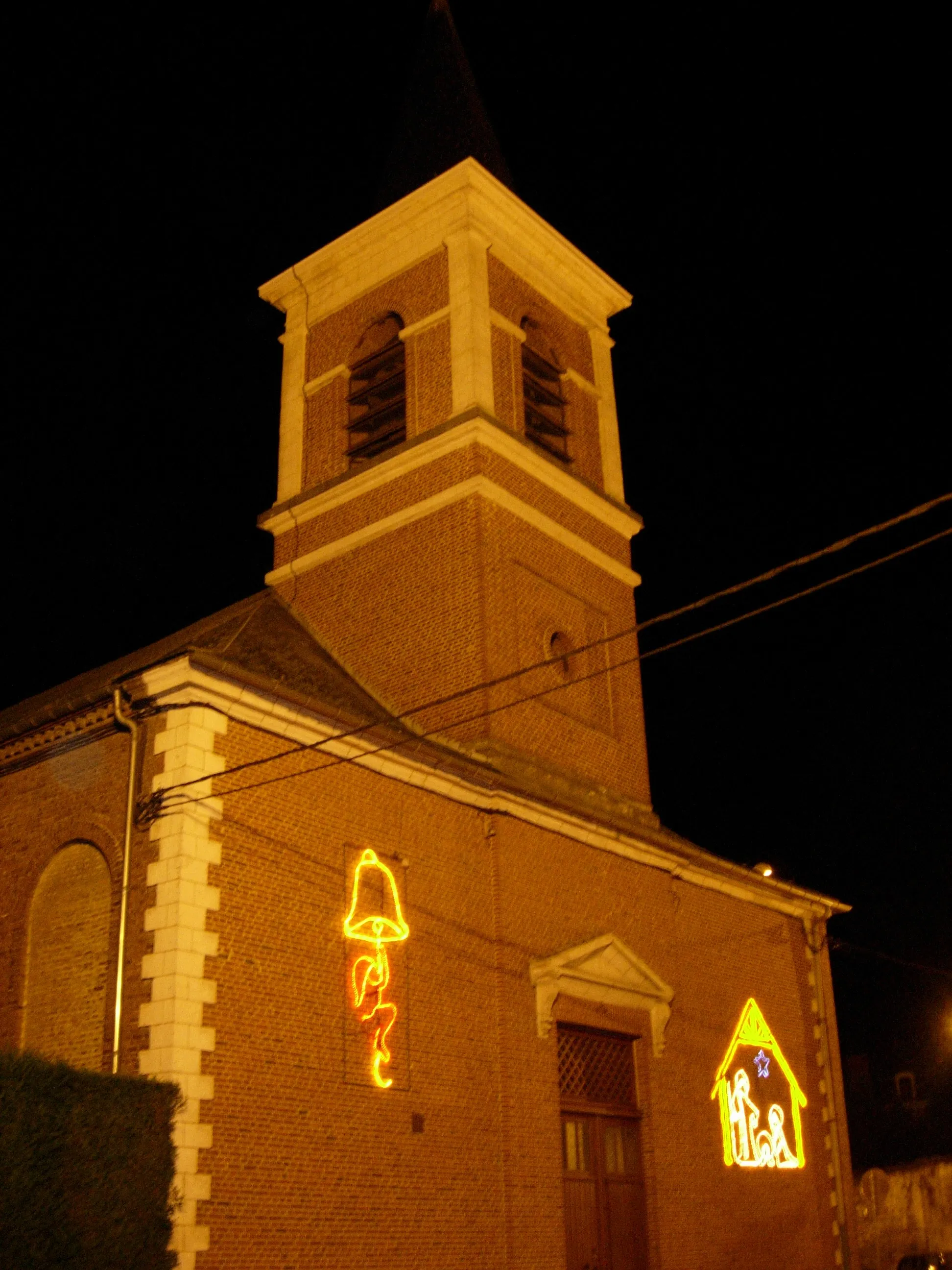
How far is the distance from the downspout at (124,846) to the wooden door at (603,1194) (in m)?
5.96

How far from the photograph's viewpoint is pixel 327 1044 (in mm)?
12039

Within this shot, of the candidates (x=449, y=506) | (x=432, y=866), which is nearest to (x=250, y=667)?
(x=432, y=866)

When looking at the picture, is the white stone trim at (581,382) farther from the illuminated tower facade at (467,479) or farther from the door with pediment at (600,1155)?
the door with pediment at (600,1155)

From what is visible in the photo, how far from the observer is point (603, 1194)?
586 inches

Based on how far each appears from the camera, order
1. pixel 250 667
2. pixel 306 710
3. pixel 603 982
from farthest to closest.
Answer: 1. pixel 603 982
2. pixel 250 667
3. pixel 306 710

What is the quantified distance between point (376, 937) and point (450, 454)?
25.5ft

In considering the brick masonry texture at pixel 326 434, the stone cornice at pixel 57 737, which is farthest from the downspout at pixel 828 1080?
the stone cornice at pixel 57 737

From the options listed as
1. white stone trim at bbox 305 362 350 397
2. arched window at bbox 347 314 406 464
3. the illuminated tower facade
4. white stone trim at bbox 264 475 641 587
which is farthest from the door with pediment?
white stone trim at bbox 305 362 350 397

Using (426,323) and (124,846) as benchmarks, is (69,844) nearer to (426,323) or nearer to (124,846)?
(124,846)

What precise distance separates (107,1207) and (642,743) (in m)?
11.3

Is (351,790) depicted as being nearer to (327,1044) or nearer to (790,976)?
(327,1044)

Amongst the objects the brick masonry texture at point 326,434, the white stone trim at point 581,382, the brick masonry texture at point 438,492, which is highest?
the white stone trim at point 581,382

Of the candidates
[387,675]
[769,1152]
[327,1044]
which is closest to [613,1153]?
[769,1152]

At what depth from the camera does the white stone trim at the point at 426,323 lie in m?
19.3
